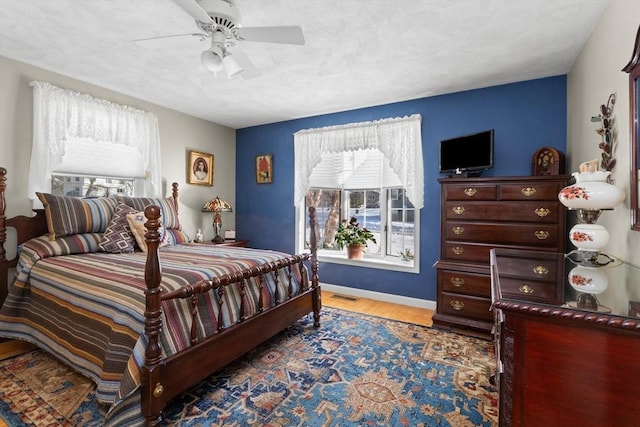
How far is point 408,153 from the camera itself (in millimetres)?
3568

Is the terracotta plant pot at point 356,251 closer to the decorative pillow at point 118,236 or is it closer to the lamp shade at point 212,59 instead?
the decorative pillow at point 118,236

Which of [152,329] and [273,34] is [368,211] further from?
[152,329]

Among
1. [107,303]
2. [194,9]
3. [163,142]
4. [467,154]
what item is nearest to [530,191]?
[467,154]

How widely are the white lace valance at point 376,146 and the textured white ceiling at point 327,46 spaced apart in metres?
0.37

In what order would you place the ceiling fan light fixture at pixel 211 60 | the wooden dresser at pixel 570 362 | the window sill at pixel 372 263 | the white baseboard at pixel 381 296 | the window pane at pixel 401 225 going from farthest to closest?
the window pane at pixel 401 225 → the window sill at pixel 372 263 → the white baseboard at pixel 381 296 → the ceiling fan light fixture at pixel 211 60 → the wooden dresser at pixel 570 362

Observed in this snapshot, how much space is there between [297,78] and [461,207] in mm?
2077

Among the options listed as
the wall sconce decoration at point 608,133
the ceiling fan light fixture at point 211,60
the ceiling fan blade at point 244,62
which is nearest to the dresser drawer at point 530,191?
the wall sconce decoration at point 608,133

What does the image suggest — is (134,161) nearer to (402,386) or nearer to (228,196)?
(228,196)

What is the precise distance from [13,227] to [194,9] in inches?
104

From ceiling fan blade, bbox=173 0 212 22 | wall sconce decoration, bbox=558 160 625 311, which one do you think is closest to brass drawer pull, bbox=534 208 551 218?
wall sconce decoration, bbox=558 160 625 311

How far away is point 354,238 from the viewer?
403 centimetres

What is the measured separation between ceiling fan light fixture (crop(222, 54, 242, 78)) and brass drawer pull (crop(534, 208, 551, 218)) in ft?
8.73

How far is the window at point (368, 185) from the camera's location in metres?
3.58

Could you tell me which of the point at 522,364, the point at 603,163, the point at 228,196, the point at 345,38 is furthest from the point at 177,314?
the point at 228,196
